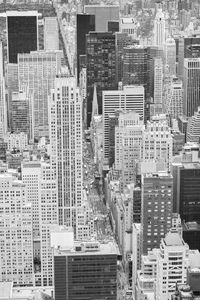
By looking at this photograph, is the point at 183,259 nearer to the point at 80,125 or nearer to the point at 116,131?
the point at 80,125

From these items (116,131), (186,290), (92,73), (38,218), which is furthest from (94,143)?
(186,290)

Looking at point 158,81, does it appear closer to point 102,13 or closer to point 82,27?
point 82,27

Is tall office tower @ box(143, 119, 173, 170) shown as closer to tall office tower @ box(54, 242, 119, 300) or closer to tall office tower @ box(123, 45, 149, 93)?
tall office tower @ box(54, 242, 119, 300)

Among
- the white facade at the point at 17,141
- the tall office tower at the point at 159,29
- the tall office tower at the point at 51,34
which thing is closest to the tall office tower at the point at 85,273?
the white facade at the point at 17,141

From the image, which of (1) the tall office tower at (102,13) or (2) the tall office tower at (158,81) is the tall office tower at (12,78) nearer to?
(1) the tall office tower at (102,13)

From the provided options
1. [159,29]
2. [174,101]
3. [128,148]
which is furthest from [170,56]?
[128,148]

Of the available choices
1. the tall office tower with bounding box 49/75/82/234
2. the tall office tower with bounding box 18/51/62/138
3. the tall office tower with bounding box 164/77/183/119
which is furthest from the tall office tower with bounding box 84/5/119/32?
the tall office tower with bounding box 49/75/82/234
